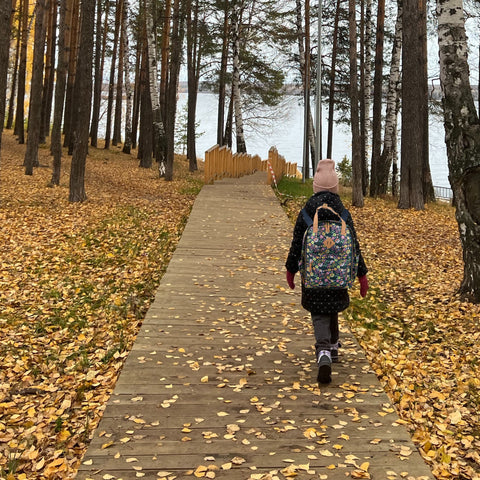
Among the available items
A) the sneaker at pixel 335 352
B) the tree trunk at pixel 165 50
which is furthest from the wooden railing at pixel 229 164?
the sneaker at pixel 335 352

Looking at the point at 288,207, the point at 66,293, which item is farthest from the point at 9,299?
the point at 288,207

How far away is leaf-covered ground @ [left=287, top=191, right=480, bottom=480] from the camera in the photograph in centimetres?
400

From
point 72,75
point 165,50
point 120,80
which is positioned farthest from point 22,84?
point 165,50

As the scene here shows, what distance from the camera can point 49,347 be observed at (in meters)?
5.93

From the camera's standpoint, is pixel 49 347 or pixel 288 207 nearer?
pixel 49 347

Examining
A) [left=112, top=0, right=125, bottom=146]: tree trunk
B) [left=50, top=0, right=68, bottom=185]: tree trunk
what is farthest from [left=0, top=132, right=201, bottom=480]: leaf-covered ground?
[left=112, top=0, right=125, bottom=146]: tree trunk

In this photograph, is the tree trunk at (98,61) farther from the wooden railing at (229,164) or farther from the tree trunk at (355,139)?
the tree trunk at (355,139)

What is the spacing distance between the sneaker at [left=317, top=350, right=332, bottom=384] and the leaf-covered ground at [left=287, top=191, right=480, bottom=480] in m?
0.57

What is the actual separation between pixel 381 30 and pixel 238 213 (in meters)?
9.42

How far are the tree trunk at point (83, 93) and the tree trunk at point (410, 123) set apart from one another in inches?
308

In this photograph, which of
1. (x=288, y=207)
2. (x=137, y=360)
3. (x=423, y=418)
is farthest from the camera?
(x=288, y=207)

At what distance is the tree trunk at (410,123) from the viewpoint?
14.2m

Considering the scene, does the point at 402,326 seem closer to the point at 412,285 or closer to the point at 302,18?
the point at 412,285

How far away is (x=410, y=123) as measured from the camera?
47.5 feet
